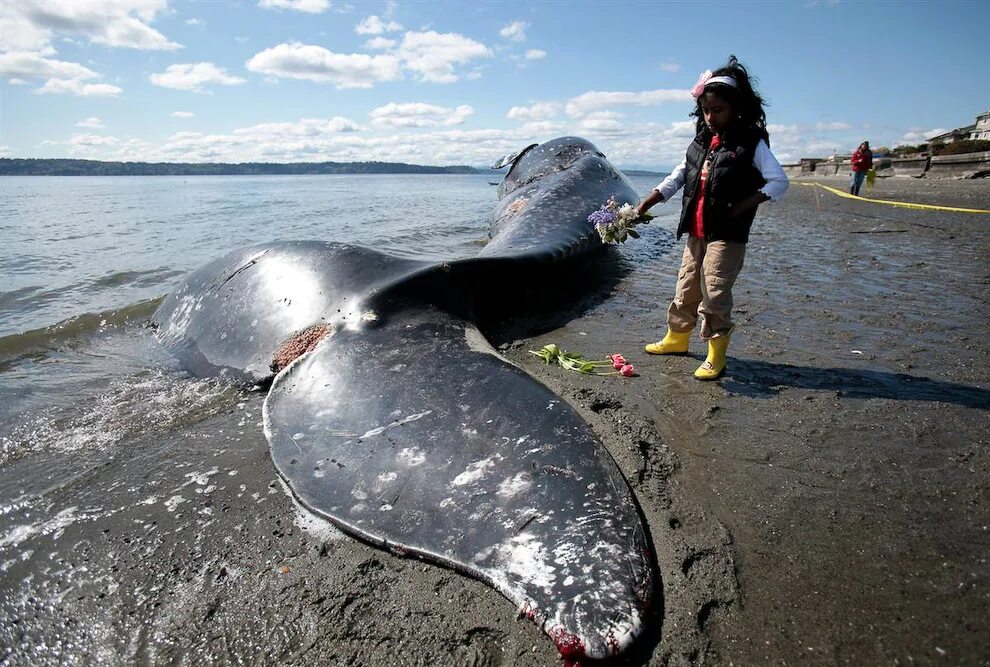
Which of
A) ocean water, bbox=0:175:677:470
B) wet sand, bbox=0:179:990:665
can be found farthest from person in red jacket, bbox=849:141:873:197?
wet sand, bbox=0:179:990:665

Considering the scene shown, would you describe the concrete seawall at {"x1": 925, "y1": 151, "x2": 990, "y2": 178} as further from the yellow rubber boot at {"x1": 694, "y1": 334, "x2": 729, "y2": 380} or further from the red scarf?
the yellow rubber boot at {"x1": 694, "y1": 334, "x2": 729, "y2": 380}

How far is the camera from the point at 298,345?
142 inches

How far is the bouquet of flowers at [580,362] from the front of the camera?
4.35 meters

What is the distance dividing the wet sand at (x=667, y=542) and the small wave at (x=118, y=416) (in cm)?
16

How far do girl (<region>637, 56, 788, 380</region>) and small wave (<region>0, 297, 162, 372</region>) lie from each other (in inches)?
254

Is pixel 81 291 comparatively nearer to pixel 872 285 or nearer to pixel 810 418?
pixel 810 418

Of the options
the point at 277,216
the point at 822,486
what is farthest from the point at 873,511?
the point at 277,216

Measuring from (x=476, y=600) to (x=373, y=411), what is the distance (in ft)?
3.58

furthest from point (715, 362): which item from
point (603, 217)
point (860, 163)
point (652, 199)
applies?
point (860, 163)

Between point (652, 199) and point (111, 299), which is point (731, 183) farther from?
point (111, 299)

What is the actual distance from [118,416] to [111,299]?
203 inches

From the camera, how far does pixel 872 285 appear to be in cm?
649

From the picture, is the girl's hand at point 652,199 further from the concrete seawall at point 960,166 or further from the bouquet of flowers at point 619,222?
the concrete seawall at point 960,166

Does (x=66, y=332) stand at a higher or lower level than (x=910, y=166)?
lower
